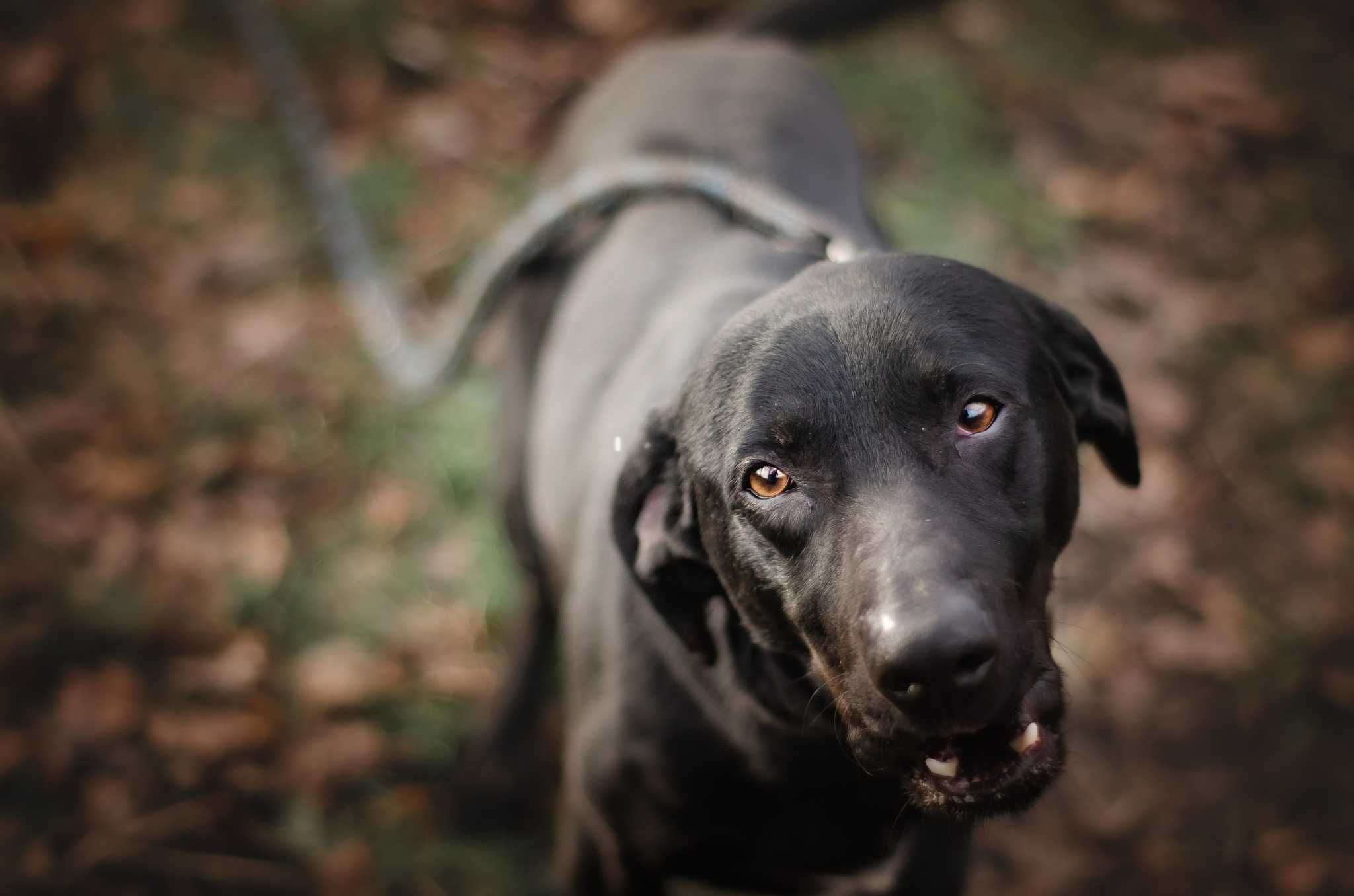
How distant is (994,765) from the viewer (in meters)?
1.67

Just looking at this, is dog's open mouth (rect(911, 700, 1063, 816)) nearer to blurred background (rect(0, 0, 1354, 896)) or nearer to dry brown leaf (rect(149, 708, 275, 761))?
blurred background (rect(0, 0, 1354, 896))

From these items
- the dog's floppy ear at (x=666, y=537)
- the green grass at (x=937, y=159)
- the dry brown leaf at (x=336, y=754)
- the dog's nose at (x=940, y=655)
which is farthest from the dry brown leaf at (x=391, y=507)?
the dog's nose at (x=940, y=655)

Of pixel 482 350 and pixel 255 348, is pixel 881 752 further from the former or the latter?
pixel 255 348

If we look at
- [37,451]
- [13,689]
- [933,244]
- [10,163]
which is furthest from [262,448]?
[933,244]

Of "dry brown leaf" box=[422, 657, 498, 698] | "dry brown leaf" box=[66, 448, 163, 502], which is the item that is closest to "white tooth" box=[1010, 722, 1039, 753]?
"dry brown leaf" box=[422, 657, 498, 698]

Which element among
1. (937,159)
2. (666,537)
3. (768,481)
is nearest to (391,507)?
(666,537)

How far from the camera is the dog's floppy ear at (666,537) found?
2016mm

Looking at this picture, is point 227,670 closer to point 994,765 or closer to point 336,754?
point 336,754

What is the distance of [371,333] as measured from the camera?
4.05 metres

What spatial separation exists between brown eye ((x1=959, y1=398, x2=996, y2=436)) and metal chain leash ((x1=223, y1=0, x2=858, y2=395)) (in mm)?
512

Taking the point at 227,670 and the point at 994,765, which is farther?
the point at 227,670

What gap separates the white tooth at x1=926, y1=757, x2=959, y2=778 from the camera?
5.51ft

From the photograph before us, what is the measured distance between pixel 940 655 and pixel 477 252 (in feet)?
11.1

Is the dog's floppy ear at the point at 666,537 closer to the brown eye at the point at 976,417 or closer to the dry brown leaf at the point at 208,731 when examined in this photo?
the brown eye at the point at 976,417
